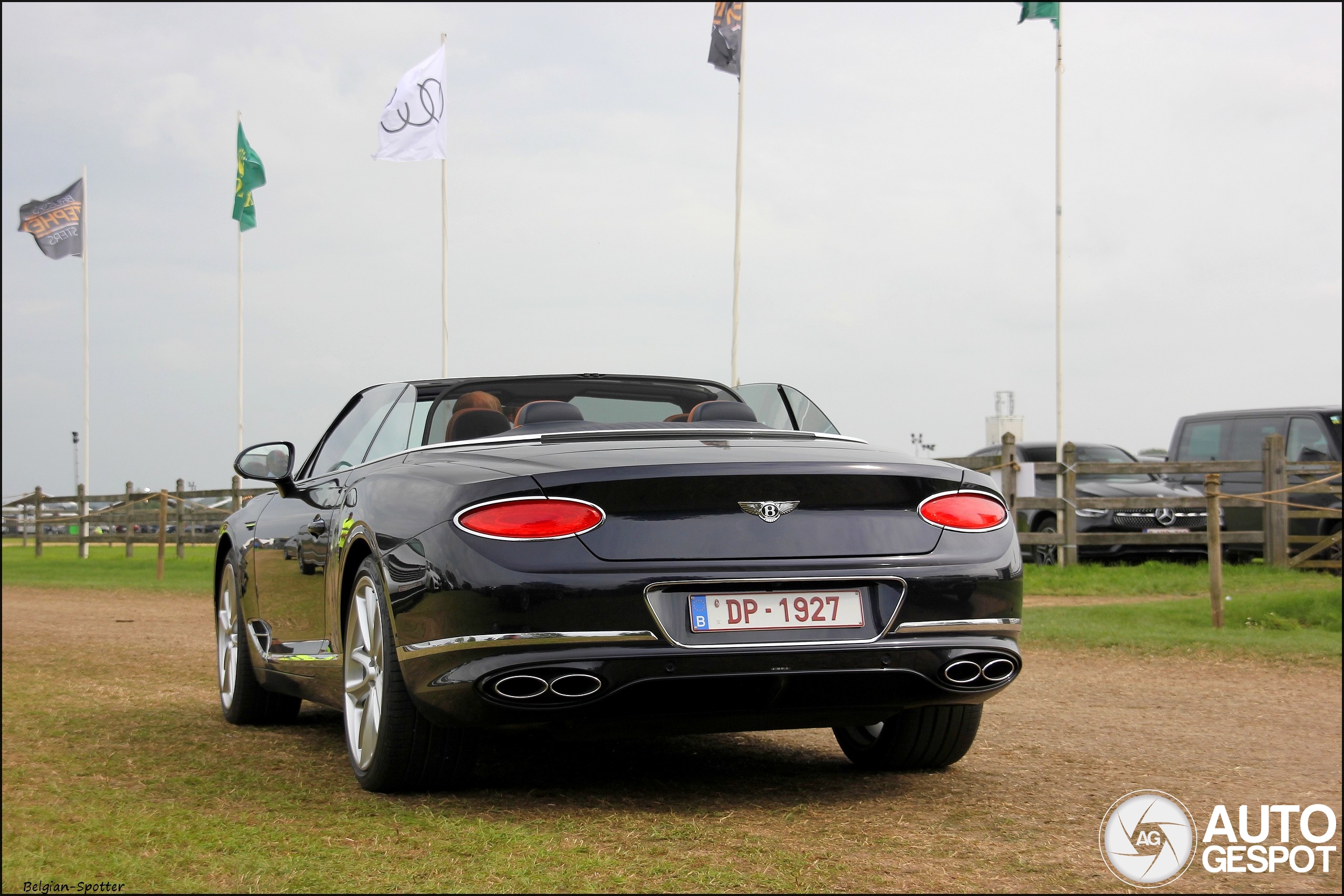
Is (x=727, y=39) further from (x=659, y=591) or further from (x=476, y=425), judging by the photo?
(x=659, y=591)

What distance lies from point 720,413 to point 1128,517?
1426 centimetres

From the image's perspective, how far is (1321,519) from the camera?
58.3 ft

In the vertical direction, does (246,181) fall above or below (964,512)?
above

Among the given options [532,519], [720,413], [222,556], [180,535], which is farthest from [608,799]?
[180,535]

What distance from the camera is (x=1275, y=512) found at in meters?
17.5

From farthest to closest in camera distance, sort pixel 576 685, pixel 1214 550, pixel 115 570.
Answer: pixel 115 570
pixel 1214 550
pixel 576 685

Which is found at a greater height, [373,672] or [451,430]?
[451,430]

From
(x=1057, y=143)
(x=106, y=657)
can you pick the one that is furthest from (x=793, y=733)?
(x=1057, y=143)

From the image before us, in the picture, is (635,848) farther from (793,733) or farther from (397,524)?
(793,733)

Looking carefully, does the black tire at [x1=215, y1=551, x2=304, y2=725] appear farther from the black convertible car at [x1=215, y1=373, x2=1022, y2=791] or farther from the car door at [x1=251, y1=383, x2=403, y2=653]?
the black convertible car at [x1=215, y1=373, x2=1022, y2=791]

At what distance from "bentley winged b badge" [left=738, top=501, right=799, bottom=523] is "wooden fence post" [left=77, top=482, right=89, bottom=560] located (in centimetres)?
2681

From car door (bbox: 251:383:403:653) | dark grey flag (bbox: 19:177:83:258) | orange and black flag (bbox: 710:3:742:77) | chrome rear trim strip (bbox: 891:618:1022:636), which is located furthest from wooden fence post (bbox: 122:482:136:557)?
chrome rear trim strip (bbox: 891:618:1022:636)

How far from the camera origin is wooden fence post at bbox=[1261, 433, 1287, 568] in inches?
687

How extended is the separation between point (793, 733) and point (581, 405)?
1714 mm
